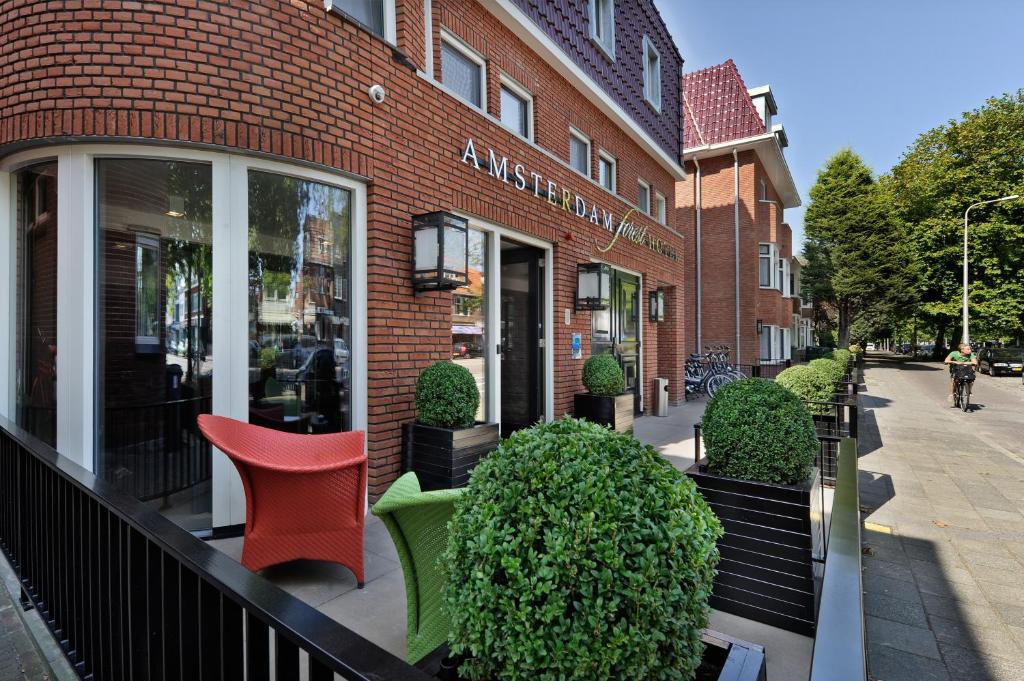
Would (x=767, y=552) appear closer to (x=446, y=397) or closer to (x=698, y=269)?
(x=446, y=397)

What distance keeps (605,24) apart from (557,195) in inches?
156

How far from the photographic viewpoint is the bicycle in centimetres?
1156

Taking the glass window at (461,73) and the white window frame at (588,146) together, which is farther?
A: the white window frame at (588,146)

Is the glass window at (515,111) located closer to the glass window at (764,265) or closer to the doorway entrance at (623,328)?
the doorway entrance at (623,328)

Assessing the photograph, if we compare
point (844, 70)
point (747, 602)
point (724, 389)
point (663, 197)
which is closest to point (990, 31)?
point (844, 70)

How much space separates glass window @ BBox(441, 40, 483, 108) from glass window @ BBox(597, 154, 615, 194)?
341 cm

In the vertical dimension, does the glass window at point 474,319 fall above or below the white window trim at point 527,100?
below

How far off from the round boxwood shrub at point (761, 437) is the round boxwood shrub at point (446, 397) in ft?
6.64

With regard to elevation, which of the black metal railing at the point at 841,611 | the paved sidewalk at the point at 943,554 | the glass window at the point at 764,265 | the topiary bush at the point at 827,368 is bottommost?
the paved sidewalk at the point at 943,554

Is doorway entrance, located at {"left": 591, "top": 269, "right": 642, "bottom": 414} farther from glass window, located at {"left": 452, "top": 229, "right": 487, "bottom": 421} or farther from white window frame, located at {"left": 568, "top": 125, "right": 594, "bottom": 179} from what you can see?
glass window, located at {"left": 452, "top": 229, "right": 487, "bottom": 421}

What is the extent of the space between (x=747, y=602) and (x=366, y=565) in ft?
7.24

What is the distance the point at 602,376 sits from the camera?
7145 mm

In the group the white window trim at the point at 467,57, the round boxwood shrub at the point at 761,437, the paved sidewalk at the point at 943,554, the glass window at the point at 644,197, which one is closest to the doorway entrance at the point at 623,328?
the glass window at the point at 644,197

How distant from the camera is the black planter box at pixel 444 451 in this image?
4164mm
